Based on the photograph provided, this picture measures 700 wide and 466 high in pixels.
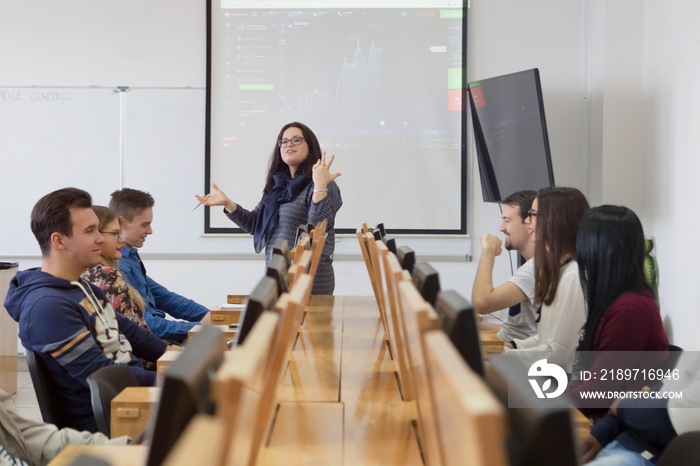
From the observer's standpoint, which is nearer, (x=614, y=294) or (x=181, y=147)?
(x=614, y=294)

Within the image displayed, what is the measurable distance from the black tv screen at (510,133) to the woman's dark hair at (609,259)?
2473mm

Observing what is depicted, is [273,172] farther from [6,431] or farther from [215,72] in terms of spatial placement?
[6,431]

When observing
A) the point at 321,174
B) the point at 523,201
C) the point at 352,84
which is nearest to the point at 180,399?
the point at 523,201

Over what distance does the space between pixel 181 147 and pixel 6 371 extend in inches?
77.1

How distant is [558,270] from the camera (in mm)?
2414

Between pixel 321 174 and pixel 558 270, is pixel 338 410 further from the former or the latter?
pixel 321 174

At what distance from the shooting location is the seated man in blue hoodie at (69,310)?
6.77 feet

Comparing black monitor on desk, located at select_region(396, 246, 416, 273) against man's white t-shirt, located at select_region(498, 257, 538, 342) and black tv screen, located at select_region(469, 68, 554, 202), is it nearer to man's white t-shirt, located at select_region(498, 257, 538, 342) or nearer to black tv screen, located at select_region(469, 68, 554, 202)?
man's white t-shirt, located at select_region(498, 257, 538, 342)

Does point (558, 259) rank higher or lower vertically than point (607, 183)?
lower

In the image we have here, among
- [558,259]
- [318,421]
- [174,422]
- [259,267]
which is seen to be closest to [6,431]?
[318,421]

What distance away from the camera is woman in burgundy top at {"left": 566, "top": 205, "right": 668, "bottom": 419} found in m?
1.85

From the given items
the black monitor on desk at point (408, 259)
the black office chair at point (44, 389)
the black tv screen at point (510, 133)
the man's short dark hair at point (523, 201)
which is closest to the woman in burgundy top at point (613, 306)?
the black monitor on desk at point (408, 259)

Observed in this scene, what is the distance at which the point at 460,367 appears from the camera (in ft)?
2.05

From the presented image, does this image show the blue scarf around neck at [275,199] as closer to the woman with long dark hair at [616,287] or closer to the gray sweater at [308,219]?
the gray sweater at [308,219]
